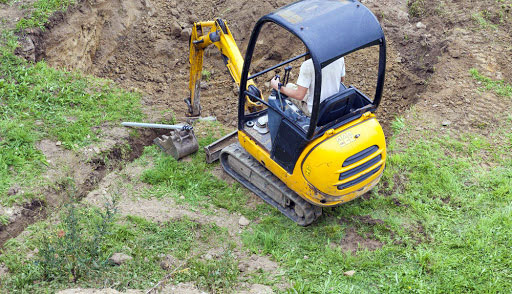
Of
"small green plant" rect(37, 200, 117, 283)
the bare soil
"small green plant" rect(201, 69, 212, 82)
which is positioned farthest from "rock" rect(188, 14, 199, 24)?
"small green plant" rect(37, 200, 117, 283)

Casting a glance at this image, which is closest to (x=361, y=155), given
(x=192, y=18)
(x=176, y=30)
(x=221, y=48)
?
(x=221, y=48)

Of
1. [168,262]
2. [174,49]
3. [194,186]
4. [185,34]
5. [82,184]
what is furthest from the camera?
[185,34]

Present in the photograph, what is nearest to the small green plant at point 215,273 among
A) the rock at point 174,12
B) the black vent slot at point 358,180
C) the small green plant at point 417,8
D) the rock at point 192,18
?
the black vent slot at point 358,180

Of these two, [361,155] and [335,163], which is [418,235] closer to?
[361,155]

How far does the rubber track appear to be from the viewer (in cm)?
604

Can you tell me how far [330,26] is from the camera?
5039 millimetres

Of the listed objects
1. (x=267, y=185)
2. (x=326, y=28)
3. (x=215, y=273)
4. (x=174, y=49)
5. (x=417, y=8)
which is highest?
(x=326, y=28)

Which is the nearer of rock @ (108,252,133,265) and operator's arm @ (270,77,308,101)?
rock @ (108,252,133,265)

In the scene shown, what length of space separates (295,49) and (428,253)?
4.83 m

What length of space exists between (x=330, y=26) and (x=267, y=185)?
224cm

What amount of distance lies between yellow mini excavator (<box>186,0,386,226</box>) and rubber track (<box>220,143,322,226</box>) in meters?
0.01

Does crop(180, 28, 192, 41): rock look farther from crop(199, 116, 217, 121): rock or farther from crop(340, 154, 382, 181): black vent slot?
crop(340, 154, 382, 181): black vent slot

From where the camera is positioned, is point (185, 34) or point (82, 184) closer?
point (82, 184)

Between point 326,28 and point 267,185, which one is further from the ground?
point 326,28
